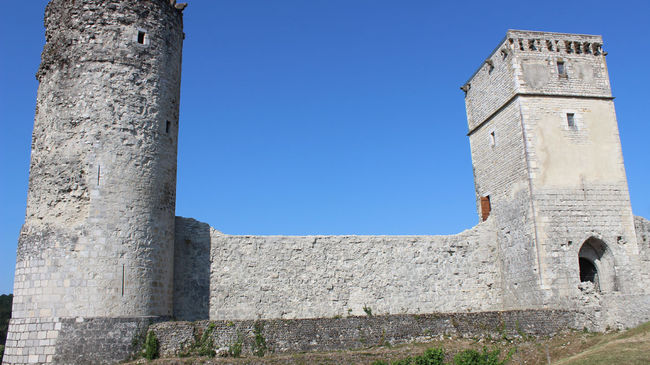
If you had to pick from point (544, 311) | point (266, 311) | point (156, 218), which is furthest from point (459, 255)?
point (156, 218)

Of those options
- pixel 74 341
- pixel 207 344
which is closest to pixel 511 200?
pixel 207 344

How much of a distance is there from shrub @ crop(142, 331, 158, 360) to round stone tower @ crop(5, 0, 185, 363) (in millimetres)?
399

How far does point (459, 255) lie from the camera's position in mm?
17062

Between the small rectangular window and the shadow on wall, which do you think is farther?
the shadow on wall

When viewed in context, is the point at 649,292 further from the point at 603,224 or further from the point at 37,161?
the point at 37,161

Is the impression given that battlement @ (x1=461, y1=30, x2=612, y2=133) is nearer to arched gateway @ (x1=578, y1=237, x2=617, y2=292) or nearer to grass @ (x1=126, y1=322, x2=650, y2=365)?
arched gateway @ (x1=578, y1=237, x2=617, y2=292)

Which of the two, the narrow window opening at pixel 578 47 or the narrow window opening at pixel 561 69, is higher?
the narrow window opening at pixel 578 47

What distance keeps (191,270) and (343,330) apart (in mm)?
4657

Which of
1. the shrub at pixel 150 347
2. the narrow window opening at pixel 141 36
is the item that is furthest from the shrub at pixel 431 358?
the narrow window opening at pixel 141 36

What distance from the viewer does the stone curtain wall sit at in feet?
49.6

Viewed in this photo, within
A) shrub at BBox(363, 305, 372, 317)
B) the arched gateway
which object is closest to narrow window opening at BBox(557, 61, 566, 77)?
the arched gateway

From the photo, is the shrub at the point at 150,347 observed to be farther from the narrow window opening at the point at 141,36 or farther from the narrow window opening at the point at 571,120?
the narrow window opening at the point at 571,120

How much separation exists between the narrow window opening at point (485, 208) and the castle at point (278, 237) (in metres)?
0.06

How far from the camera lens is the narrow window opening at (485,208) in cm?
1851
